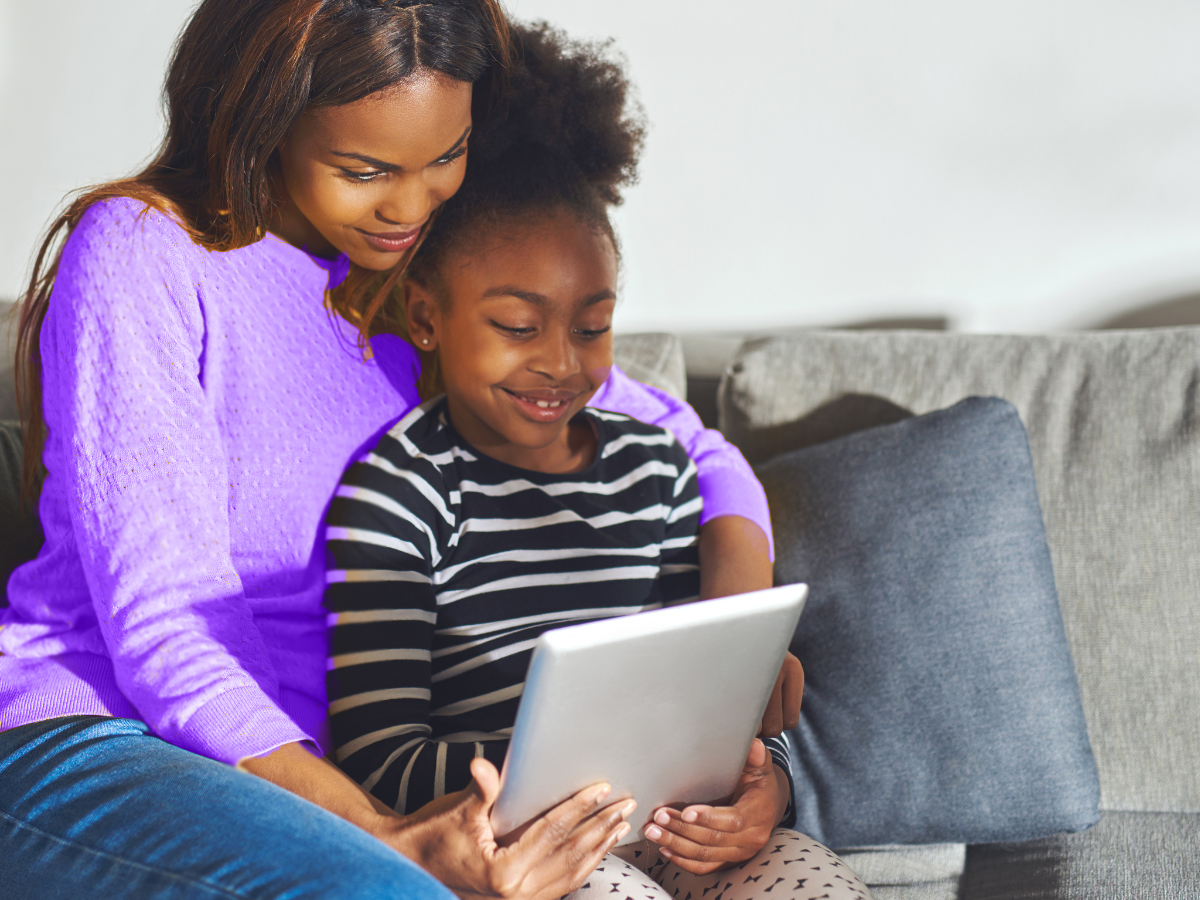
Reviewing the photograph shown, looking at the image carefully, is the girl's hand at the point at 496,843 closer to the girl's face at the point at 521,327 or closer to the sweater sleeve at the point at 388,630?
the sweater sleeve at the point at 388,630

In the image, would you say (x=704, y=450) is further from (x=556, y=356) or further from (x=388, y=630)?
(x=388, y=630)

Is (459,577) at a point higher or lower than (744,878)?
higher

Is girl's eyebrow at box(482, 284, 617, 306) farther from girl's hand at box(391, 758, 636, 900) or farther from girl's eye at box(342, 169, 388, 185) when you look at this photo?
girl's hand at box(391, 758, 636, 900)

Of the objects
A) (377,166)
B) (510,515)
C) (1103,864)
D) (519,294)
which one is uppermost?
(377,166)

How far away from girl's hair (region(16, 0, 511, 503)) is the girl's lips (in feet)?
0.85

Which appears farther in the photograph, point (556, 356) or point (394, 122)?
point (556, 356)

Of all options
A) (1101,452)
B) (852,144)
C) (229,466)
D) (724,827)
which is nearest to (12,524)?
(229,466)

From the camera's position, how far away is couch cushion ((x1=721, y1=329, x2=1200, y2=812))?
1012 millimetres

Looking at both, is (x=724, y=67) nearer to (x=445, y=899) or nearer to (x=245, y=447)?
(x=245, y=447)

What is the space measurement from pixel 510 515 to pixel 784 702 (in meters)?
0.32

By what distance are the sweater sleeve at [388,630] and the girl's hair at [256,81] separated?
25cm

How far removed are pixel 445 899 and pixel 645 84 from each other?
3.17 ft

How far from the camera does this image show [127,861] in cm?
57

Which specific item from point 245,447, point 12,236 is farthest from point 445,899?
point 12,236
